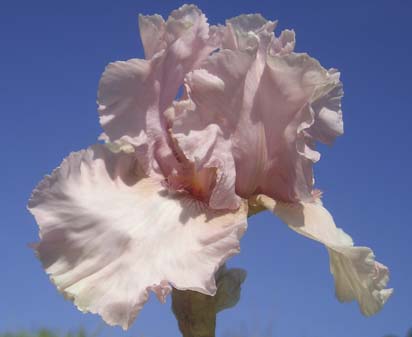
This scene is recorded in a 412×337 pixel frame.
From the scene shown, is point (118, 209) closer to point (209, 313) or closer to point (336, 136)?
point (209, 313)

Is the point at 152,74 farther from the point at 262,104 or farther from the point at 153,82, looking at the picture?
the point at 262,104

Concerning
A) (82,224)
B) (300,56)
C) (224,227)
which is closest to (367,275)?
(224,227)

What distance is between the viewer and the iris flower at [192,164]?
214 cm

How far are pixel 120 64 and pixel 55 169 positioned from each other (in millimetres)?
413

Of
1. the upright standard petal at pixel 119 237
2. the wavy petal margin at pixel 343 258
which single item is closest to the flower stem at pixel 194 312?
the upright standard petal at pixel 119 237

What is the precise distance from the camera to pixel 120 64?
2307 mm

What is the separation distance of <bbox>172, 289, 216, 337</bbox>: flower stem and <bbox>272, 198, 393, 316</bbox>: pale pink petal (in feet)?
1.28

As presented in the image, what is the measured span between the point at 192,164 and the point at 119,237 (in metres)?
0.38

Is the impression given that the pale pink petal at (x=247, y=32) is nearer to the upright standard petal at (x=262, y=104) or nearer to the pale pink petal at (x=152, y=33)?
the upright standard petal at (x=262, y=104)

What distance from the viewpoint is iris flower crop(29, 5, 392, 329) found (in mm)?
2139

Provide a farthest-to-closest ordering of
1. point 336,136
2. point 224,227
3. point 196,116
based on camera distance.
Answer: point 336,136, point 196,116, point 224,227

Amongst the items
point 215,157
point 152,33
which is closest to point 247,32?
point 152,33

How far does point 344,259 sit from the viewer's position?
7.85ft

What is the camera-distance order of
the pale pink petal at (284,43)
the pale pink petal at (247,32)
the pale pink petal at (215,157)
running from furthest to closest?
the pale pink petal at (284,43)
the pale pink petal at (247,32)
the pale pink petal at (215,157)
